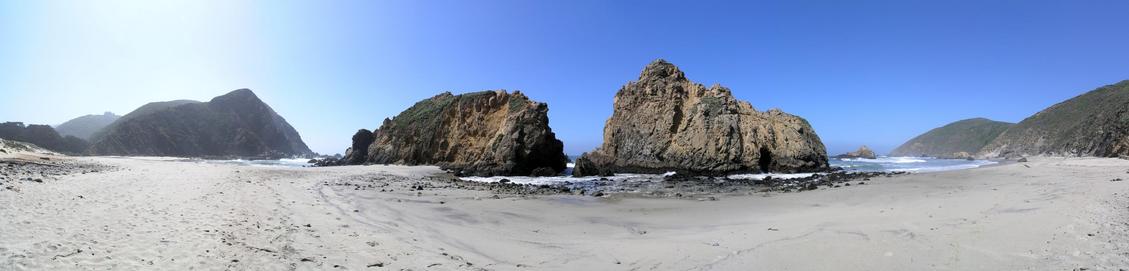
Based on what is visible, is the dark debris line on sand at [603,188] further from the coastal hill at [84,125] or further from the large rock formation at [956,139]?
the coastal hill at [84,125]

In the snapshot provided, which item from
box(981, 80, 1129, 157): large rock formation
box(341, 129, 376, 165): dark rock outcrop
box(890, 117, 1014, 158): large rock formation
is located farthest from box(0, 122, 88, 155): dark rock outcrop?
box(890, 117, 1014, 158): large rock formation

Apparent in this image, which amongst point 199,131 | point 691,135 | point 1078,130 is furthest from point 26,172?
point 1078,130

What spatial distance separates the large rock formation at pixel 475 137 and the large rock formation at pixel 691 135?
400 cm

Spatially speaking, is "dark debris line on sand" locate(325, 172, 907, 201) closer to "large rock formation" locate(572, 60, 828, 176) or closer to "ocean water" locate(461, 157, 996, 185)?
"ocean water" locate(461, 157, 996, 185)

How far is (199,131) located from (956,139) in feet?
601

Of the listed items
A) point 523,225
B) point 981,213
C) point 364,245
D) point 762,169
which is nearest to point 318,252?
point 364,245

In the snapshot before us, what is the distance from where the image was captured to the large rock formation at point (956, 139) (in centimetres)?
10725

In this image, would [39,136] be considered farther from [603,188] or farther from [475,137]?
[603,188]

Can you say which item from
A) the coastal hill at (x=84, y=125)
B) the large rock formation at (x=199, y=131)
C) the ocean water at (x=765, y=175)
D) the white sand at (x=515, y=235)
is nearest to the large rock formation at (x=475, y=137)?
the ocean water at (x=765, y=175)

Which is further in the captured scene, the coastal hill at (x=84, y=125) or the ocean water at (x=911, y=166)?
the coastal hill at (x=84, y=125)

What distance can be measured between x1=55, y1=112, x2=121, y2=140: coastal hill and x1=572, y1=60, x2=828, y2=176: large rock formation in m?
125

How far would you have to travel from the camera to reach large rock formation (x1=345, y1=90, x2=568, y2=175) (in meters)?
34.8

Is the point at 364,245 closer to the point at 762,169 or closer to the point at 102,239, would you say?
the point at 102,239

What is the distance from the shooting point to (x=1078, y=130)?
53.7 metres
